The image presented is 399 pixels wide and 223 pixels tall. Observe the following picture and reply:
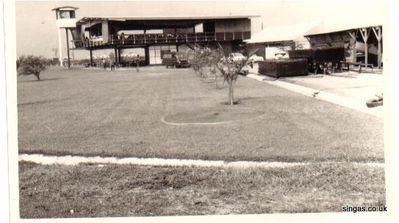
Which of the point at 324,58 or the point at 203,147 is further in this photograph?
the point at 324,58

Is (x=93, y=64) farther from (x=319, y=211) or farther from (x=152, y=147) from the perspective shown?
(x=319, y=211)

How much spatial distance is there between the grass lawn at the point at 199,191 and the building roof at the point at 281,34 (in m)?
28.4

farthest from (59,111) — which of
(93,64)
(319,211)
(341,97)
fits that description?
(93,64)

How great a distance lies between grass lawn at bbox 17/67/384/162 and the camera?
295 inches

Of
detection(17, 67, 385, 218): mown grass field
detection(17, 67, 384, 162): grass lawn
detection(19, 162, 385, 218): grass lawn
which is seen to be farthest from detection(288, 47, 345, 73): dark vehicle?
detection(19, 162, 385, 218): grass lawn

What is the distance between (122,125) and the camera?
10.6 meters

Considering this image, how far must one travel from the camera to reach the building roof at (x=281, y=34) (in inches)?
1407

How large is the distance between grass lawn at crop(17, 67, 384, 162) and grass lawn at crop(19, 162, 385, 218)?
823 millimetres

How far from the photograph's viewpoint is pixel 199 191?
232 inches

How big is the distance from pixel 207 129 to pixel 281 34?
107 ft

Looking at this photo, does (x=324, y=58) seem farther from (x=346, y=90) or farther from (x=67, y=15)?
(x=67, y=15)

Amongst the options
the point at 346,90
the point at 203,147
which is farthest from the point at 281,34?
the point at 203,147

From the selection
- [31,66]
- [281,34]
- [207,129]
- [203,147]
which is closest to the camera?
[203,147]

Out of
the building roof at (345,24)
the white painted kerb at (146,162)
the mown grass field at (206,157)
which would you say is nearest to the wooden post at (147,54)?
the building roof at (345,24)
